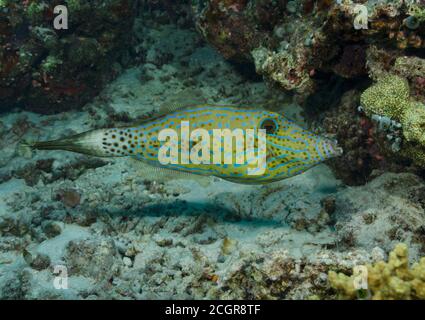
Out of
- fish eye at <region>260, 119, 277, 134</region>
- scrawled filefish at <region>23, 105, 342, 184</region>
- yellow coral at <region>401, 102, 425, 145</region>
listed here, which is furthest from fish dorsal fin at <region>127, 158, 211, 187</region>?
yellow coral at <region>401, 102, 425, 145</region>

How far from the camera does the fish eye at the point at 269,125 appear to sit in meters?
4.27

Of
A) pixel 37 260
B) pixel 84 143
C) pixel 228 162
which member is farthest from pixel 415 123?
pixel 37 260

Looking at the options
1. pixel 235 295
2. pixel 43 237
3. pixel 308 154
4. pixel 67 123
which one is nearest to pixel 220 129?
pixel 308 154

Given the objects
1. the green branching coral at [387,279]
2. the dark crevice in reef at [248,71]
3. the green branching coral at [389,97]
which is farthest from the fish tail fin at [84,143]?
the dark crevice in reef at [248,71]

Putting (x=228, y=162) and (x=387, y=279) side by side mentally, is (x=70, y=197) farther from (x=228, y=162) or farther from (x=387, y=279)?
(x=387, y=279)

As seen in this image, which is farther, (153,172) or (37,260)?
(37,260)

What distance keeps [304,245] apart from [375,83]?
228 cm

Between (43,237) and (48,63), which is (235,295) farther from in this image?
(48,63)

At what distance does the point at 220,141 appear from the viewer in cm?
430

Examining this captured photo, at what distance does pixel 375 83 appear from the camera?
16.6 feet

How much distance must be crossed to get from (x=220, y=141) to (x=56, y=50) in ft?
18.5

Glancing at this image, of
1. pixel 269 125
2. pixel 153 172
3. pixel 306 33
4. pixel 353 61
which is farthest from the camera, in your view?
pixel 306 33
